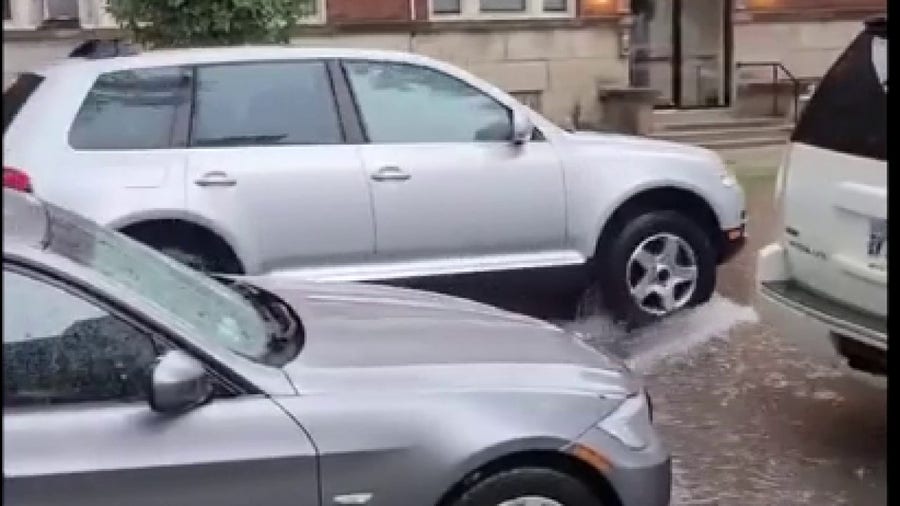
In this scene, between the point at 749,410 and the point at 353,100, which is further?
the point at 353,100

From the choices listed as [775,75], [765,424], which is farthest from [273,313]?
[775,75]

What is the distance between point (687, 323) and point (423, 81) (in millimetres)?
2176

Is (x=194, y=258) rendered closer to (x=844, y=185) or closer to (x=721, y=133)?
(x=844, y=185)

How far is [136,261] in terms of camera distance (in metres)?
4.45

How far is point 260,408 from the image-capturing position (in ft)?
12.8

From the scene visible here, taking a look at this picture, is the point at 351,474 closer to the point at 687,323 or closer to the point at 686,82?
the point at 687,323

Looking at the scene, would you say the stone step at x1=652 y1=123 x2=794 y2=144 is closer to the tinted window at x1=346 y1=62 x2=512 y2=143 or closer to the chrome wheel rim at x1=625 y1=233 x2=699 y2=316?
the chrome wheel rim at x1=625 y1=233 x2=699 y2=316

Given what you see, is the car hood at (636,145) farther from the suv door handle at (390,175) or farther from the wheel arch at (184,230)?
the wheel arch at (184,230)

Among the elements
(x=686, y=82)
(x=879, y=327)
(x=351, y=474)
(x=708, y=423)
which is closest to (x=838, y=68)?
(x=879, y=327)

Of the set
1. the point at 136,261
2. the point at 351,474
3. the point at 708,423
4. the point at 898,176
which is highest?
the point at 898,176

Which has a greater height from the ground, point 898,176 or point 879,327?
point 898,176

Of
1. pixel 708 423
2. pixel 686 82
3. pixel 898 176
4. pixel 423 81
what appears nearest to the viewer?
pixel 898 176

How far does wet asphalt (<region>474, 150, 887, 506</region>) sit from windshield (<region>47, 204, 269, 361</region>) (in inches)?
82.0

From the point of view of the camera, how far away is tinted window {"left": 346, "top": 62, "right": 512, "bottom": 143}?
7.86 meters
